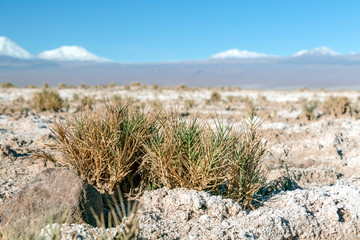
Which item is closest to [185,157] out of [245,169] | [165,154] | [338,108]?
[165,154]

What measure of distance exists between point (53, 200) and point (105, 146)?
0.82 metres

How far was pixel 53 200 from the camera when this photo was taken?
11.2 ft

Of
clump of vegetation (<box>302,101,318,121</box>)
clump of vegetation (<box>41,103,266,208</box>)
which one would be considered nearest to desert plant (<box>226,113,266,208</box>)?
clump of vegetation (<box>41,103,266,208</box>)

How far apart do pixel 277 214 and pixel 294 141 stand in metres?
4.71

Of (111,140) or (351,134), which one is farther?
(351,134)

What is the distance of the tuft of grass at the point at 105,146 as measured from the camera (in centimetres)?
400

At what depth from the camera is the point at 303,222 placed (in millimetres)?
3730

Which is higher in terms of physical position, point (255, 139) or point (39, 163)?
point (255, 139)

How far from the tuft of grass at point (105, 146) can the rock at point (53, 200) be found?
44 centimetres

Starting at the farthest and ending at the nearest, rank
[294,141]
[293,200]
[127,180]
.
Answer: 1. [294,141]
2. [127,180]
3. [293,200]

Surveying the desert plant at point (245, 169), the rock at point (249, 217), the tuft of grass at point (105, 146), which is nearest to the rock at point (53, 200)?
the tuft of grass at point (105, 146)

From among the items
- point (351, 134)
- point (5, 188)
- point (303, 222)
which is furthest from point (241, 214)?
point (351, 134)

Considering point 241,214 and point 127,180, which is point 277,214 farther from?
point 127,180

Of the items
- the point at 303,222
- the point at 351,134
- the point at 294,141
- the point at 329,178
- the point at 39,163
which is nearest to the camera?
the point at 303,222
